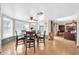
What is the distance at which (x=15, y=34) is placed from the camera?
10.1 feet

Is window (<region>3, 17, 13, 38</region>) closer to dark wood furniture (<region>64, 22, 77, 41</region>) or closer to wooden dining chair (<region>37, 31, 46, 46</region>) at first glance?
wooden dining chair (<region>37, 31, 46, 46</region>)

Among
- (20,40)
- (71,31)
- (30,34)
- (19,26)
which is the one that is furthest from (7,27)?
(71,31)

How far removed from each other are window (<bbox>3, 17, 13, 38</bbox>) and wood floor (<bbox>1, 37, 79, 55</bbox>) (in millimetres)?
251

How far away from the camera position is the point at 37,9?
3076mm

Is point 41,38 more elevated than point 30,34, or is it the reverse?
point 30,34

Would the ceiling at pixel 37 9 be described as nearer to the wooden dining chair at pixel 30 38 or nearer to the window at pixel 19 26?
the window at pixel 19 26

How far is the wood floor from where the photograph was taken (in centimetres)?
306

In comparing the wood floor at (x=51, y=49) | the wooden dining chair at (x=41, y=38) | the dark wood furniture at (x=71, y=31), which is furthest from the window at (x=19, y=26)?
the dark wood furniture at (x=71, y=31)

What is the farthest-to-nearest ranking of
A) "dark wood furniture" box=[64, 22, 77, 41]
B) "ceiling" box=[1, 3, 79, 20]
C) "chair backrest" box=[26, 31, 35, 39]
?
"chair backrest" box=[26, 31, 35, 39] < "dark wood furniture" box=[64, 22, 77, 41] < "ceiling" box=[1, 3, 79, 20]

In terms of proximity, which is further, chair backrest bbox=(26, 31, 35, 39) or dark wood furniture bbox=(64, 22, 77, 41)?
chair backrest bbox=(26, 31, 35, 39)

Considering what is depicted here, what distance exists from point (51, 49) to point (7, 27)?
1.35 m

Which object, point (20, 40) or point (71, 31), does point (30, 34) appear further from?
point (71, 31)

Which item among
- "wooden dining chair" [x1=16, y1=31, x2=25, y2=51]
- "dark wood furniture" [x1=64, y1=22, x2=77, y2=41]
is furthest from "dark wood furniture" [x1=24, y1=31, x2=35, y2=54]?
"dark wood furniture" [x1=64, y1=22, x2=77, y2=41]

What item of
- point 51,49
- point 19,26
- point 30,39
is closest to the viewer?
point 19,26
